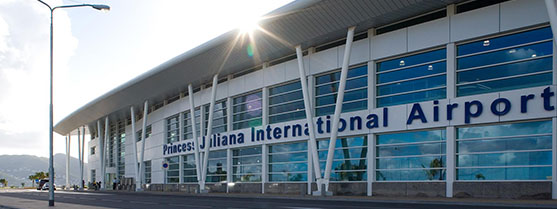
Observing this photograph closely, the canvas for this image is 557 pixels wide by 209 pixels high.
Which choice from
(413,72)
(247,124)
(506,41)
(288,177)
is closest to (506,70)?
(506,41)

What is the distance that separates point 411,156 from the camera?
26.8m

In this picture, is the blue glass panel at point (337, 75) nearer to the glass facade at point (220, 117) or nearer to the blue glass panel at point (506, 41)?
the blue glass panel at point (506, 41)

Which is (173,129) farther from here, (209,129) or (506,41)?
Result: (506,41)

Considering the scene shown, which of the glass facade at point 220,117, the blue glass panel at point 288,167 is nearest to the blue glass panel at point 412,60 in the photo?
the blue glass panel at point 288,167

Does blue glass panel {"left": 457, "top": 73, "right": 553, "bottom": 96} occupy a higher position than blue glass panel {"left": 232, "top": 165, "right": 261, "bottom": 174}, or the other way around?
blue glass panel {"left": 457, "top": 73, "right": 553, "bottom": 96}

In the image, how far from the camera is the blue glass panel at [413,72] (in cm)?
2575

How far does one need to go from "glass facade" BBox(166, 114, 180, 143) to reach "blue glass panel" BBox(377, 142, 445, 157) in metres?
25.9

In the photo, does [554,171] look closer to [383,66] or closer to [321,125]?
[383,66]

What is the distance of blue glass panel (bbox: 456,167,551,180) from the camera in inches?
867

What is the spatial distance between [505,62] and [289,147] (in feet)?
48.1

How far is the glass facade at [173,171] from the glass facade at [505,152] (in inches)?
1181

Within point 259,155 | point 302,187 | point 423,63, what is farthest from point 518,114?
point 259,155

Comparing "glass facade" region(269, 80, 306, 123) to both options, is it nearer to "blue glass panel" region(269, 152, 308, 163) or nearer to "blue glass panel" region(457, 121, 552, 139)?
"blue glass panel" region(269, 152, 308, 163)

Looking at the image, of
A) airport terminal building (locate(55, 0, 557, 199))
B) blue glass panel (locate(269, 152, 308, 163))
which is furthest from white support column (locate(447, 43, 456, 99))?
blue glass panel (locate(269, 152, 308, 163))
